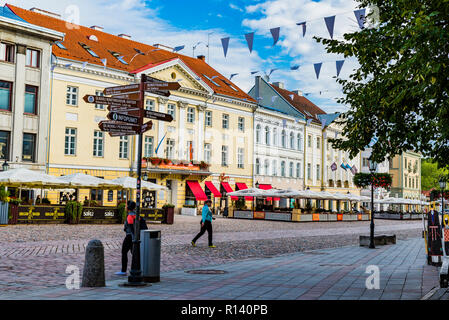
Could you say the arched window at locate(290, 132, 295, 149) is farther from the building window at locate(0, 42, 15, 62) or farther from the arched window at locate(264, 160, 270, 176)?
the building window at locate(0, 42, 15, 62)

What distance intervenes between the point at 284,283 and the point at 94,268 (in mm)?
3345

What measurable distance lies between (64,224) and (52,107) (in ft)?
39.3

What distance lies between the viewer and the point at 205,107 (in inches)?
1896

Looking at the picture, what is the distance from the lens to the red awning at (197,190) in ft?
153

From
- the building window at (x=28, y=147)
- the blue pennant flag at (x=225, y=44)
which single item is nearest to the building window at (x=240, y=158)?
the building window at (x=28, y=147)

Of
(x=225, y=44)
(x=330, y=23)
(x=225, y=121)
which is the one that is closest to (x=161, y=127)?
(x=225, y=121)

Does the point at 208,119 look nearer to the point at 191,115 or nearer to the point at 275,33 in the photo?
the point at 191,115

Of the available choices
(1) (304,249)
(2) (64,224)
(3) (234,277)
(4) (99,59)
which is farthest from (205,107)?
(3) (234,277)

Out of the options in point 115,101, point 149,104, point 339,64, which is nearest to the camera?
point 115,101

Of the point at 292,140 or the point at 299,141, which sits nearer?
Result: the point at 292,140

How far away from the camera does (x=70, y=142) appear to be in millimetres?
38438

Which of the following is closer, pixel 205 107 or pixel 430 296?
pixel 430 296

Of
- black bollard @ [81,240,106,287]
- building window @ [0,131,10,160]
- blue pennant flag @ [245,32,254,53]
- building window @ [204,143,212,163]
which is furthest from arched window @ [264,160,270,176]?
black bollard @ [81,240,106,287]

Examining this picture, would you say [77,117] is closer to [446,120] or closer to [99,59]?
[99,59]
